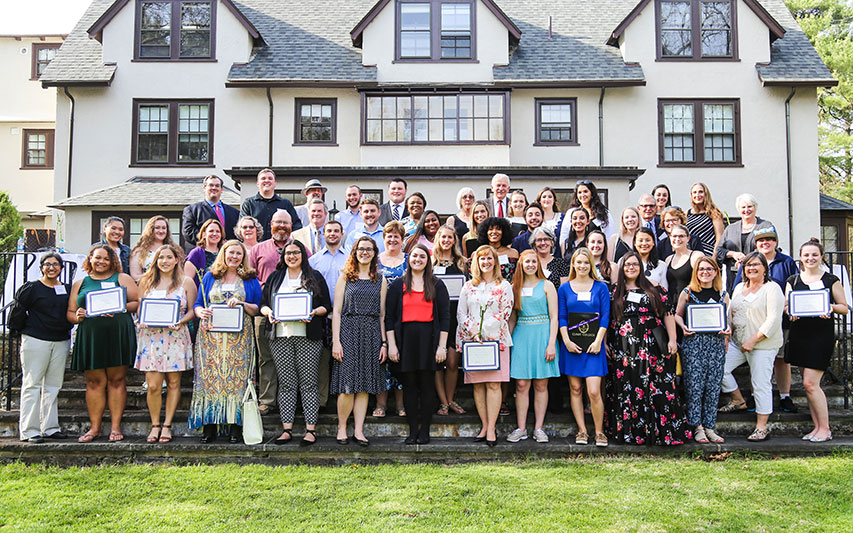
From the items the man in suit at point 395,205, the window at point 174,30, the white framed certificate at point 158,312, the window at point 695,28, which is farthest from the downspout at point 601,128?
the white framed certificate at point 158,312

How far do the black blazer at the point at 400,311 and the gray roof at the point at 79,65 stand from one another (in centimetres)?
1467

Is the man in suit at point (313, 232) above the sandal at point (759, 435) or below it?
above

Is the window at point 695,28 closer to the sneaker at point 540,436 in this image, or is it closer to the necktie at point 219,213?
the necktie at point 219,213

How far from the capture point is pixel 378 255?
23.2 ft

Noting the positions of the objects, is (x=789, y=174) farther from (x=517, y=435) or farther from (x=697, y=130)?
(x=517, y=435)

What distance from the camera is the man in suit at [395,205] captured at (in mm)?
8617

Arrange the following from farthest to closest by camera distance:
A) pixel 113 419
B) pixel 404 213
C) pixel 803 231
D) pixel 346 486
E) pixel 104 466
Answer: pixel 803 231, pixel 404 213, pixel 113 419, pixel 104 466, pixel 346 486

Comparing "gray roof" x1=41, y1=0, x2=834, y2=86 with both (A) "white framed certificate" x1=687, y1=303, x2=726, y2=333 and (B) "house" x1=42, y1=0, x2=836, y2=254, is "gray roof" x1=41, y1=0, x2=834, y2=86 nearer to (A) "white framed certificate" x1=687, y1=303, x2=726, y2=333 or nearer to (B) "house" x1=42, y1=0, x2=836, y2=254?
(B) "house" x1=42, y1=0, x2=836, y2=254

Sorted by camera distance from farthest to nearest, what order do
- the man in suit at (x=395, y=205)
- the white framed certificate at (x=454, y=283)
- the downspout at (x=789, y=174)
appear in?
1. the downspout at (x=789, y=174)
2. the man in suit at (x=395, y=205)
3. the white framed certificate at (x=454, y=283)

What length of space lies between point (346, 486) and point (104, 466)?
100 inches

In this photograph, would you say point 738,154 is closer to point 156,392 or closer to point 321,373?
point 321,373

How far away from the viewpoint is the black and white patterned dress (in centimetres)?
659

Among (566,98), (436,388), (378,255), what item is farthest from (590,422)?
(566,98)

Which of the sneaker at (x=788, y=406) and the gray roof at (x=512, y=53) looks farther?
the gray roof at (x=512, y=53)
